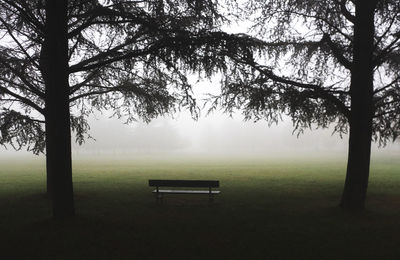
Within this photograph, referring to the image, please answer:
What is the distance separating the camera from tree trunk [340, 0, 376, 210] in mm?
10633

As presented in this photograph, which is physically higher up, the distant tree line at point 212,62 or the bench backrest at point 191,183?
the distant tree line at point 212,62

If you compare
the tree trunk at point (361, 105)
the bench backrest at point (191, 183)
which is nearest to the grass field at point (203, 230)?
the bench backrest at point (191, 183)

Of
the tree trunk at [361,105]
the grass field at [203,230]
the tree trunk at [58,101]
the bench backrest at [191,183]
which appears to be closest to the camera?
the grass field at [203,230]

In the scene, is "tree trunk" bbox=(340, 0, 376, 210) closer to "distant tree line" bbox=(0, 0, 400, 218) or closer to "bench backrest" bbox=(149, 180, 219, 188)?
"distant tree line" bbox=(0, 0, 400, 218)

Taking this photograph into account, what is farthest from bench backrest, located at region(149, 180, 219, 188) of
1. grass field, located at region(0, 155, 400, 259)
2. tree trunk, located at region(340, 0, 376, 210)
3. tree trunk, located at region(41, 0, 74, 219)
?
tree trunk, located at region(340, 0, 376, 210)

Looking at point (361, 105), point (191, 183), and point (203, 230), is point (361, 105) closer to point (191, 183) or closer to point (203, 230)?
point (191, 183)

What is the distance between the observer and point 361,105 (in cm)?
1062

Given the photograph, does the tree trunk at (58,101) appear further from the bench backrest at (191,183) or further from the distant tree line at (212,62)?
the bench backrest at (191,183)

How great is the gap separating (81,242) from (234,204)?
21.1 feet

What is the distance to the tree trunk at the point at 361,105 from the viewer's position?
34.9ft

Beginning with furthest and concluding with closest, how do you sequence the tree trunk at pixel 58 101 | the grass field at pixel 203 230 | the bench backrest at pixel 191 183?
the bench backrest at pixel 191 183
the tree trunk at pixel 58 101
the grass field at pixel 203 230

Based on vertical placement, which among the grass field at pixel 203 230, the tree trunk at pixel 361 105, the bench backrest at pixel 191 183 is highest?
the tree trunk at pixel 361 105

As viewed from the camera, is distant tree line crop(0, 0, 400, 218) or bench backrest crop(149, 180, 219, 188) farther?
bench backrest crop(149, 180, 219, 188)

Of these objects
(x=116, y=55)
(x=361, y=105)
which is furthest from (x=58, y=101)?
(x=361, y=105)
